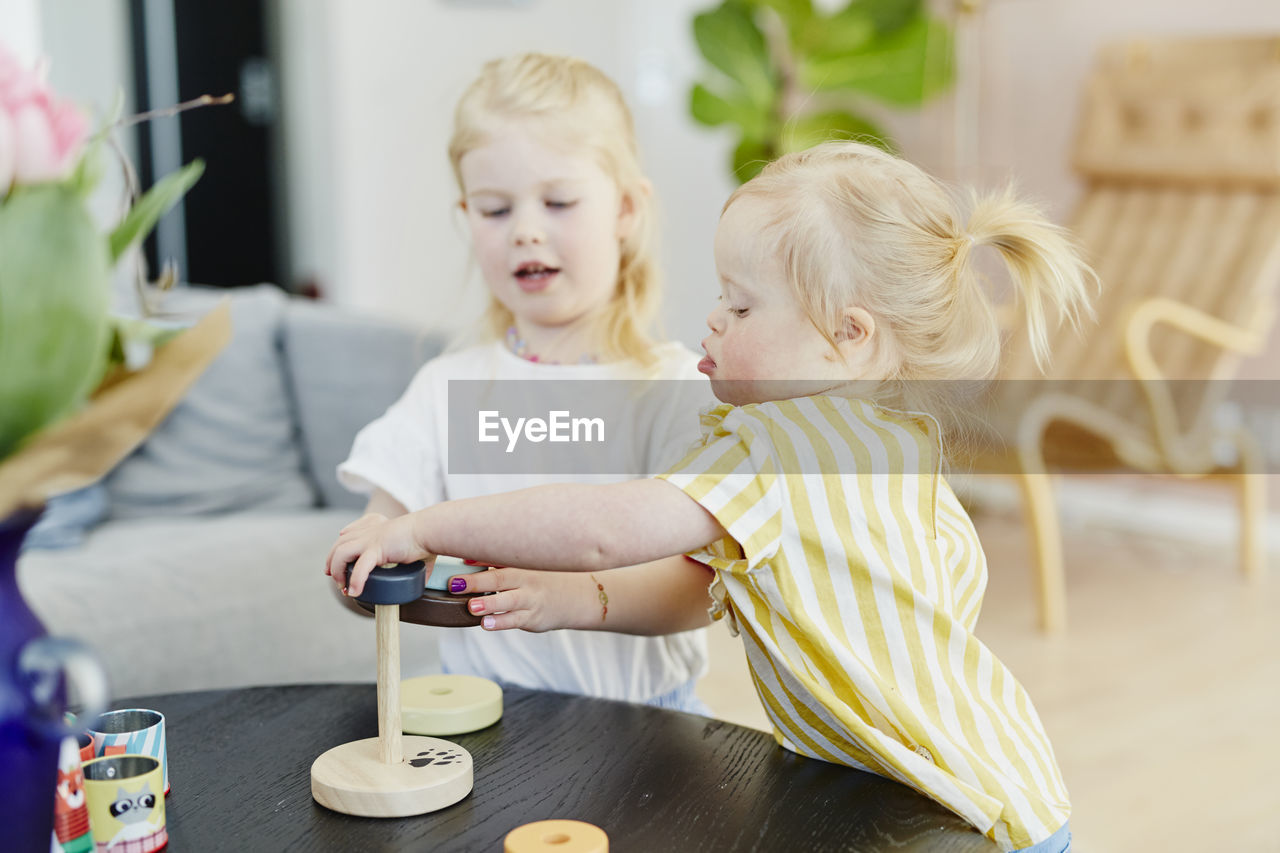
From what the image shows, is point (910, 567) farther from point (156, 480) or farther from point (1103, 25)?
point (1103, 25)

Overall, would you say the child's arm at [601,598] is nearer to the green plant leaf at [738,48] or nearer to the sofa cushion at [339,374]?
the sofa cushion at [339,374]

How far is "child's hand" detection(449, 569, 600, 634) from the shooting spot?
0.82m

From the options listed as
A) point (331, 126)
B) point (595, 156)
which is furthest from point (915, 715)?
point (331, 126)

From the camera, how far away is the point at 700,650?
1.15 meters

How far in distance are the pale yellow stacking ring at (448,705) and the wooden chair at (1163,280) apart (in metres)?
1.90

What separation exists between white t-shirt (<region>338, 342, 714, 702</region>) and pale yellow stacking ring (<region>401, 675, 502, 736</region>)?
18cm

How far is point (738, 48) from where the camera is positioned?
361 centimetres

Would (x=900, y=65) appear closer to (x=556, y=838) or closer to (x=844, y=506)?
(x=844, y=506)

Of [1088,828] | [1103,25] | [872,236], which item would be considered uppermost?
[1103,25]

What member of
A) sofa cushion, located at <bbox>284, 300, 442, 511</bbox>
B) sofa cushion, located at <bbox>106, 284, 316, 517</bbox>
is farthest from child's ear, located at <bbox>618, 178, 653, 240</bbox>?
sofa cushion, located at <bbox>106, 284, 316, 517</bbox>

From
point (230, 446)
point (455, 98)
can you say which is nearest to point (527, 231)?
point (230, 446)

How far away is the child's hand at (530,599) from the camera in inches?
32.3

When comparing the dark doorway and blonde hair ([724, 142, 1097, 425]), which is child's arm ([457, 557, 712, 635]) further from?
the dark doorway

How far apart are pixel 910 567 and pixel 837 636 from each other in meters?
0.07
